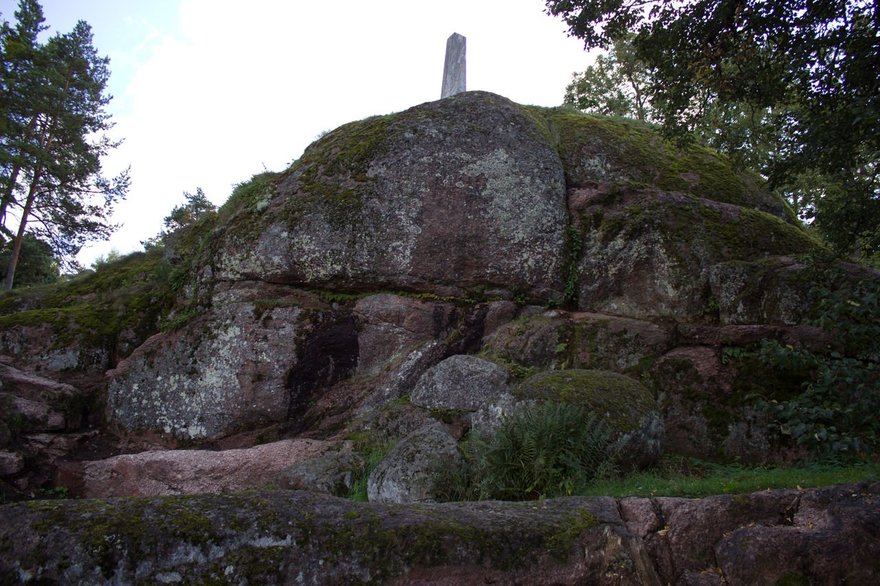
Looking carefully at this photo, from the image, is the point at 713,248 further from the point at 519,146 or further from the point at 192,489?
the point at 192,489

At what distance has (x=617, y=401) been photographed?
7840 mm

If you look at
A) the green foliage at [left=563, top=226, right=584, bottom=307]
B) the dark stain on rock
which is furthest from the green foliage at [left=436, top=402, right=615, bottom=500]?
the green foliage at [left=563, top=226, right=584, bottom=307]

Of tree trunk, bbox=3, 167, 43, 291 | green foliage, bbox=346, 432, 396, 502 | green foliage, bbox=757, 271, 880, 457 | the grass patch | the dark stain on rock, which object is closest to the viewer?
green foliage, bbox=757, 271, 880, 457

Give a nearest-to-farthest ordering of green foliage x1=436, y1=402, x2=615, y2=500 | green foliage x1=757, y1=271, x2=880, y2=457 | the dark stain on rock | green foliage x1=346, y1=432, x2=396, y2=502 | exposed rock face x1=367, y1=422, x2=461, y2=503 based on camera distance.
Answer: green foliage x1=757, y1=271, x2=880, y2=457 < green foliage x1=436, y1=402, x2=615, y2=500 < exposed rock face x1=367, y1=422, x2=461, y2=503 < green foliage x1=346, y1=432, x2=396, y2=502 < the dark stain on rock

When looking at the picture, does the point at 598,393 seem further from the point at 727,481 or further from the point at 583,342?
the point at 583,342

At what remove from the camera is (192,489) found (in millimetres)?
9039

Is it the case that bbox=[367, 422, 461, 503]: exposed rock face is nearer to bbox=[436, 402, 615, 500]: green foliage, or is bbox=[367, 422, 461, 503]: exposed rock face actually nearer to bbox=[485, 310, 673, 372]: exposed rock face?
bbox=[436, 402, 615, 500]: green foliage

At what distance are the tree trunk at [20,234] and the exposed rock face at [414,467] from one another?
18.1 meters

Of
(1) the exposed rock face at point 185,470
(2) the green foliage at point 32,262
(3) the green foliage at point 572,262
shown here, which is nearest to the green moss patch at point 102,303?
(1) the exposed rock face at point 185,470

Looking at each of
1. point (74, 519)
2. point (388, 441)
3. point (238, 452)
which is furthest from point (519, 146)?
point (74, 519)

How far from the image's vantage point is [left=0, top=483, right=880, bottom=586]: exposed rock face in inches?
139

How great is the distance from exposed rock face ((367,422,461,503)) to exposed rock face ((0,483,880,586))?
9.13 feet

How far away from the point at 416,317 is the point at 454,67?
8.30 m

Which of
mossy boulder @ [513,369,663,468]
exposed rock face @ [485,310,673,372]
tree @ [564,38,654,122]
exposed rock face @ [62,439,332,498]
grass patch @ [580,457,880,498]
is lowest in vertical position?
exposed rock face @ [62,439,332,498]
